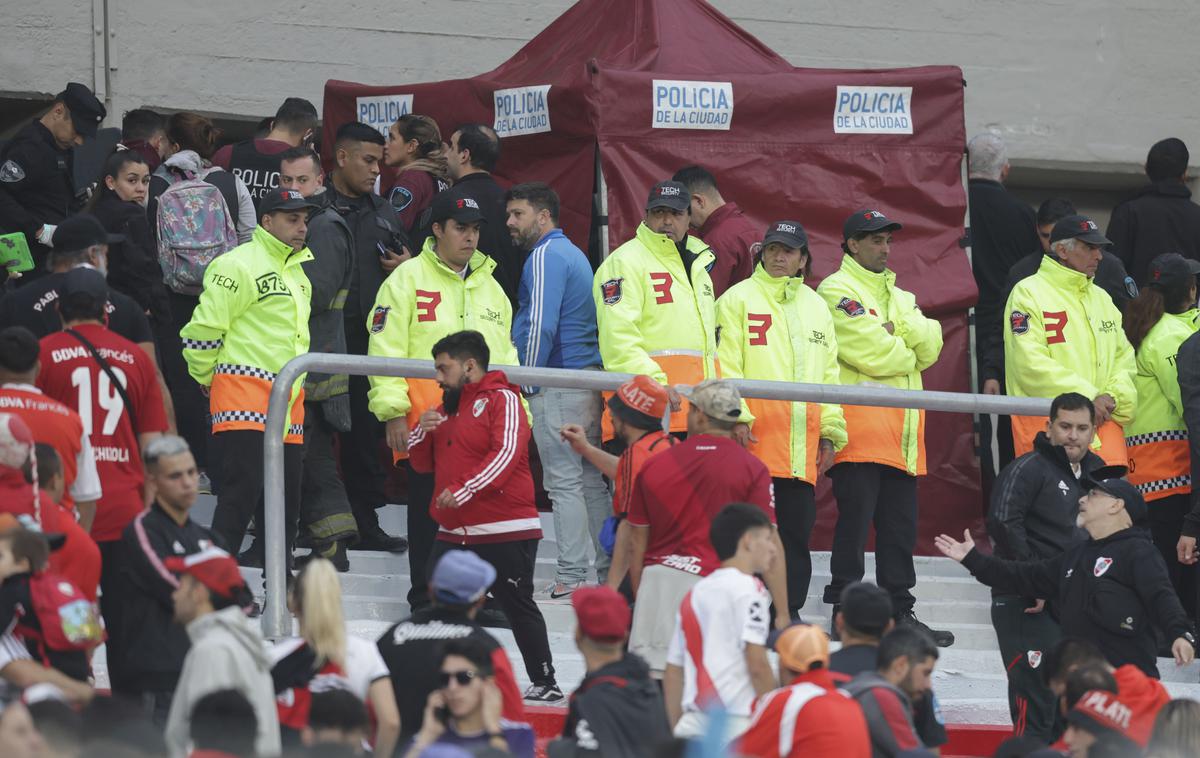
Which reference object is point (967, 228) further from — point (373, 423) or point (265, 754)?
point (265, 754)

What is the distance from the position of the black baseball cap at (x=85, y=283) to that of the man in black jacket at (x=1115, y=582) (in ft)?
11.6

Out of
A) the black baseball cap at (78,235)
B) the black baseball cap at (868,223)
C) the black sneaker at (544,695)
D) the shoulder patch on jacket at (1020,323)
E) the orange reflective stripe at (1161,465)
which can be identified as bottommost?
the black sneaker at (544,695)

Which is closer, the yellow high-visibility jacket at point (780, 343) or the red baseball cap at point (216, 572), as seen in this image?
the red baseball cap at point (216, 572)

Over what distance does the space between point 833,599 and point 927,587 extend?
2.83ft

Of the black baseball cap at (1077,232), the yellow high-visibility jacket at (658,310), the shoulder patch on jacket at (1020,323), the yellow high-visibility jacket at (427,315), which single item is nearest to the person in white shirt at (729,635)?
the yellow high-visibility jacket at (658,310)

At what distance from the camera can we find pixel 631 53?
38.2 feet

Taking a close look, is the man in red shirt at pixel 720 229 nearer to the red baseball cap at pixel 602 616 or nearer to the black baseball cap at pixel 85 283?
the black baseball cap at pixel 85 283

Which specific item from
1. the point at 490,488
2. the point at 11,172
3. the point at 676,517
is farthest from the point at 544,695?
the point at 11,172

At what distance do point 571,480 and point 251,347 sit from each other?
1.61 metres

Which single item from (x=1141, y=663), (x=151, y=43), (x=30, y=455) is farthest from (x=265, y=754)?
(x=151, y=43)

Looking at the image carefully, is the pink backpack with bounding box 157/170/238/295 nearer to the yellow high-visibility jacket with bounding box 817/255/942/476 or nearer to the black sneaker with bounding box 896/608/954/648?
the yellow high-visibility jacket with bounding box 817/255/942/476

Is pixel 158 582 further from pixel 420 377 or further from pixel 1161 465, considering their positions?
pixel 1161 465

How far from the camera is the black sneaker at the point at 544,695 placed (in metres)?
8.25

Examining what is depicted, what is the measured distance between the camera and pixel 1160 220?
1204cm
